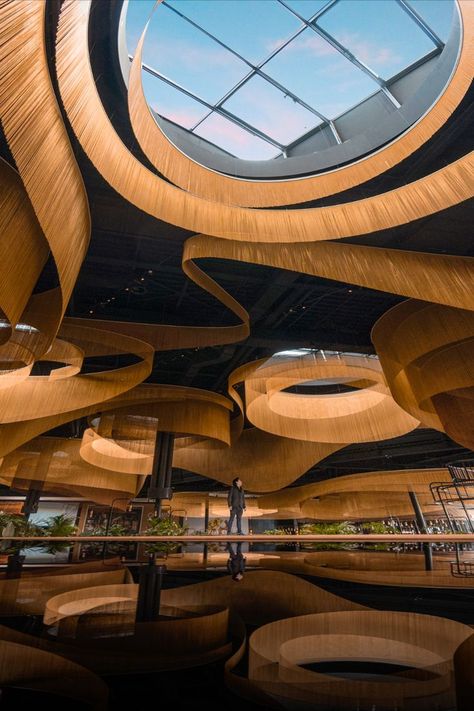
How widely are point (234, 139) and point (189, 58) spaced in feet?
4.54

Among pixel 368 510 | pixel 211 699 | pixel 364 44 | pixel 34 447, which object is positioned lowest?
pixel 211 699

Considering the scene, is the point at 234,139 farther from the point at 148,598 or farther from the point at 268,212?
the point at 148,598

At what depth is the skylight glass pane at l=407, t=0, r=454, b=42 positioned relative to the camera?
4777mm

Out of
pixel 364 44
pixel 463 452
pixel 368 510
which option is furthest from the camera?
pixel 368 510

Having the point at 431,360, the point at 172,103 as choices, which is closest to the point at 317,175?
the point at 172,103

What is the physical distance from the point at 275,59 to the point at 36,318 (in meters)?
5.05

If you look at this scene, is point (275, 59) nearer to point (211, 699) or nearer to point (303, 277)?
point (303, 277)

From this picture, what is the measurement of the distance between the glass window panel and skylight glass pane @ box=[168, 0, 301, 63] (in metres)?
0.85

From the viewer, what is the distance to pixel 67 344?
281 inches

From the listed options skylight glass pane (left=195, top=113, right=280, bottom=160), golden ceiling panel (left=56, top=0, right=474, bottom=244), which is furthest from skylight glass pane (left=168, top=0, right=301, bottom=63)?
golden ceiling panel (left=56, top=0, right=474, bottom=244)

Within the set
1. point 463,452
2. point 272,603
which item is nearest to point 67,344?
point 272,603

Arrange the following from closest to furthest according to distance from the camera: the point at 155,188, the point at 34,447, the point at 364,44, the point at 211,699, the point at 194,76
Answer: the point at 211,699
the point at 155,188
the point at 364,44
the point at 194,76
the point at 34,447

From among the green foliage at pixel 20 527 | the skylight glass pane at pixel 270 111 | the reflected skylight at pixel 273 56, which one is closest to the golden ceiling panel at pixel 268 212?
the reflected skylight at pixel 273 56

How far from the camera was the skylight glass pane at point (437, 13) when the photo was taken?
4.78 metres
